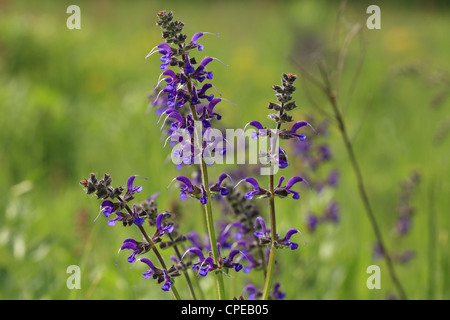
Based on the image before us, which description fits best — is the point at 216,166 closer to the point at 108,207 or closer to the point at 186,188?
the point at 186,188

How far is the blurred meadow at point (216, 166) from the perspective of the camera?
312 cm

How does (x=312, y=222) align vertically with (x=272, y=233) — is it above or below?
below

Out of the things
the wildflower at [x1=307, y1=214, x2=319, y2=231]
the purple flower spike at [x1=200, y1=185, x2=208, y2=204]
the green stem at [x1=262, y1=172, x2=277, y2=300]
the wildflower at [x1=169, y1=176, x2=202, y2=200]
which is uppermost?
the wildflower at [x1=169, y1=176, x2=202, y2=200]

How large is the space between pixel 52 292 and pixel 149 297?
1.87ft

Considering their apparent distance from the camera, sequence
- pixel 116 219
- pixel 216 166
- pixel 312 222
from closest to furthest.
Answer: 1. pixel 116 219
2. pixel 312 222
3. pixel 216 166

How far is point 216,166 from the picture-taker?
448 cm

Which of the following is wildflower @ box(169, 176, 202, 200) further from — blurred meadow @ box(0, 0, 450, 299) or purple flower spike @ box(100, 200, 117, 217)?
blurred meadow @ box(0, 0, 450, 299)

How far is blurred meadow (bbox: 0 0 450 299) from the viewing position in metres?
3.12

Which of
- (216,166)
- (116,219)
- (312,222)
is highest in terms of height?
(116,219)
